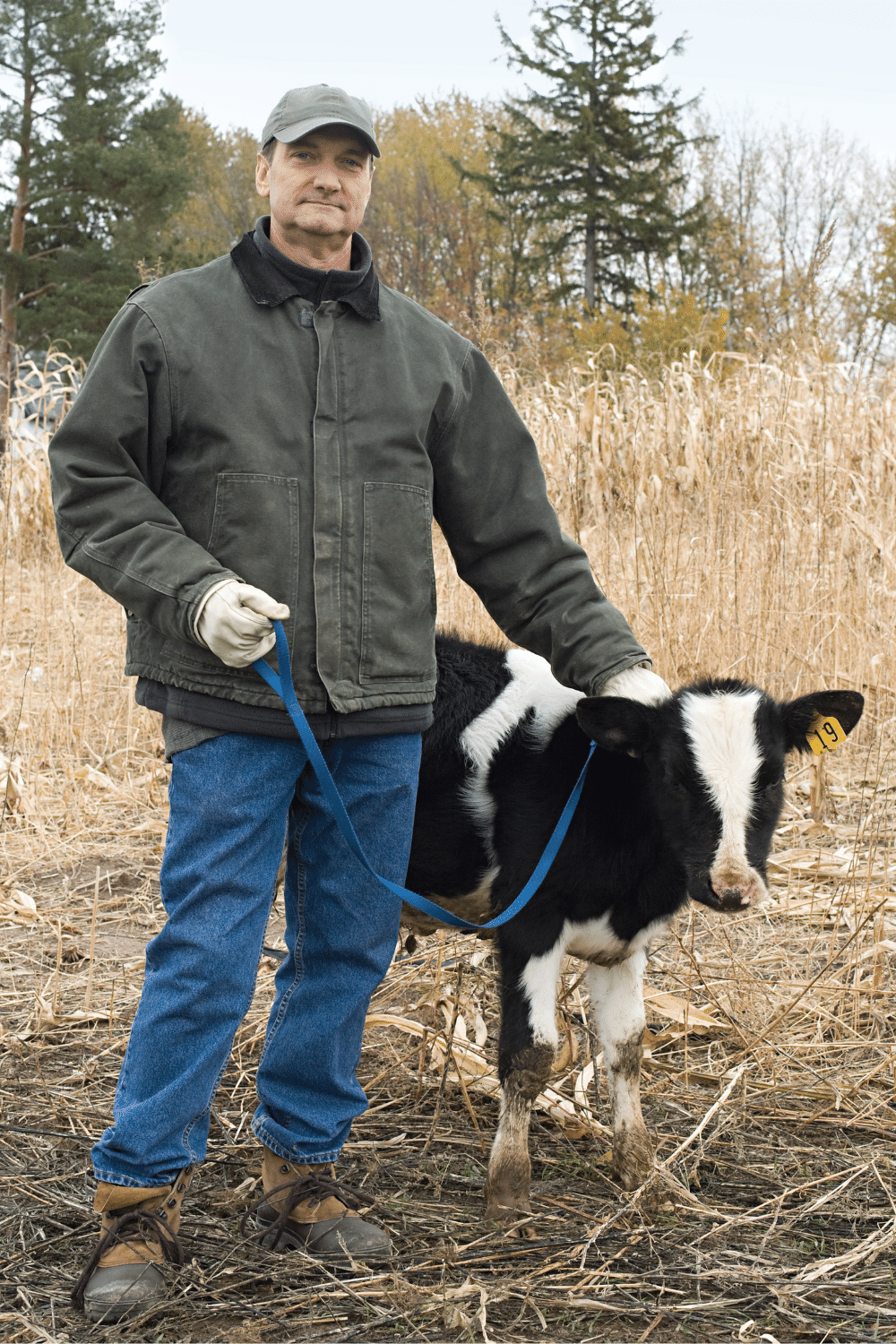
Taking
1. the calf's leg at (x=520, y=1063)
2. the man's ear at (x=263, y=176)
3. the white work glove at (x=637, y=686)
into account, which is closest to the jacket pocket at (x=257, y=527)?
the man's ear at (x=263, y=176)

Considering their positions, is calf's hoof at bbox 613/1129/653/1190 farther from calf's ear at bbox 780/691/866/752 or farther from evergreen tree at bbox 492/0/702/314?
evergreen tree at bbox 492/0/702/314

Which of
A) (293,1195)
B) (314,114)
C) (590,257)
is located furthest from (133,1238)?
(590,257)

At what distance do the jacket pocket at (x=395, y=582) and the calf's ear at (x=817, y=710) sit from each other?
0.98 meters

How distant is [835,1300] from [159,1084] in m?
1.52

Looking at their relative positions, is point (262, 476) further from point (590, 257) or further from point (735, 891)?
point (590, 257)

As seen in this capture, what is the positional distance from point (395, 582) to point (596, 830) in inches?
34.7

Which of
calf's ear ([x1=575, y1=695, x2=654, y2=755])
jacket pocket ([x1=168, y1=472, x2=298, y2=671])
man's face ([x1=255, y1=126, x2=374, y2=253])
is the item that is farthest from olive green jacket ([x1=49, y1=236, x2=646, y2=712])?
calf's ear ([x1=575, y1=695, x2=654, y2=755])

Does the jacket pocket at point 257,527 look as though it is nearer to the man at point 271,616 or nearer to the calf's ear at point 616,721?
the man at point 271,616

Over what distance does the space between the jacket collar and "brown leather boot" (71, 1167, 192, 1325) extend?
192 centimetres

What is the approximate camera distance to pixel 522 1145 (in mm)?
2830

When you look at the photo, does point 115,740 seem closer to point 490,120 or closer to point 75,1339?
point 75,1339

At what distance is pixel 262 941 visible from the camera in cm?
246

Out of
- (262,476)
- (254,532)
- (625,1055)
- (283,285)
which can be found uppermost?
(283,285)

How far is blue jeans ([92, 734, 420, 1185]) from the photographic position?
238 centimetres
